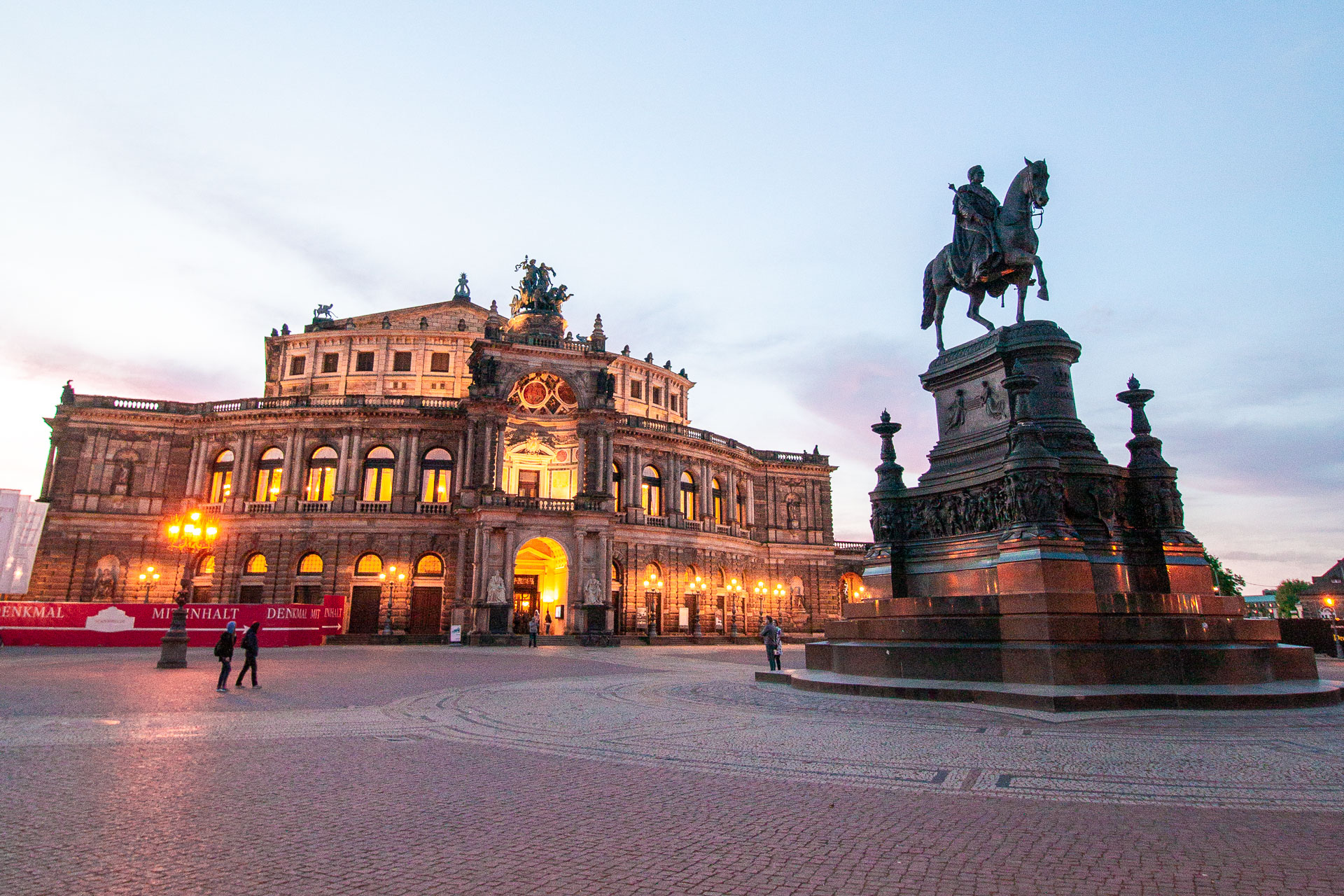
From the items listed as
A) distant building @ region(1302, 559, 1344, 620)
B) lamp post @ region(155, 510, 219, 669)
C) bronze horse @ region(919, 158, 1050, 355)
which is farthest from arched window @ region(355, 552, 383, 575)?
distant building @ region(1302, 559, 1344, 620)

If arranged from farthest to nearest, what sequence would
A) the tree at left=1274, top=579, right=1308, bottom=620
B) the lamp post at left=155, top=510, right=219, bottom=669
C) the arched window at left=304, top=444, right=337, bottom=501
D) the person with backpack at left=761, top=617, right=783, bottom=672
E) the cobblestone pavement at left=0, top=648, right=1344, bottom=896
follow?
the tree at left=1274, top=579, right=1308, bottom=620 → the arched window at left=304, top=444, right=337, bottom=501 → the lamp post at left=155, top=510, right=219, bottom=669 → the person with backpack at left=761, top=617, right=783, bottom=672 → the cobblestone pavement at left=0, top=648, right=1344, bottom=896

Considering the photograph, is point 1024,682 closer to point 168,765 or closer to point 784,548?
point 168,765

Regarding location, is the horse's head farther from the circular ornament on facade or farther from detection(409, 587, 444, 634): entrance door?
detection(409, 587, 444, 634): entrance door

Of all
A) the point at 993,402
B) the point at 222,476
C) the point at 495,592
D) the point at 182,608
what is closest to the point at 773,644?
the point at 993,402

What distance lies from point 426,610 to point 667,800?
42.5 metres


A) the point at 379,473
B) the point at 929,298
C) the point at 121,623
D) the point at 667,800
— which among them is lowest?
the point at 667,800

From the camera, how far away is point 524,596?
160 ft

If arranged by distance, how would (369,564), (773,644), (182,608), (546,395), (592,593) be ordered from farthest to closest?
1. (546,395)
2. (369,564)
3. (592,593)
4. (182,608)
5. (773,644)

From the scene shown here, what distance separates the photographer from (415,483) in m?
47.7

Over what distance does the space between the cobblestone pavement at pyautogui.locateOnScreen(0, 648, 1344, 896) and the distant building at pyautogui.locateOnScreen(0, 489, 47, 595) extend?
3275cm

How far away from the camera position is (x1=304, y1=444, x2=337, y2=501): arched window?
158ft

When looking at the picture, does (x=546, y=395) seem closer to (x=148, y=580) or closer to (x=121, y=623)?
(x=121, y=623)

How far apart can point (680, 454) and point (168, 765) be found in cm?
4620

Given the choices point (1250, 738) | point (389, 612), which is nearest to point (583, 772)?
point (1250, 738)
